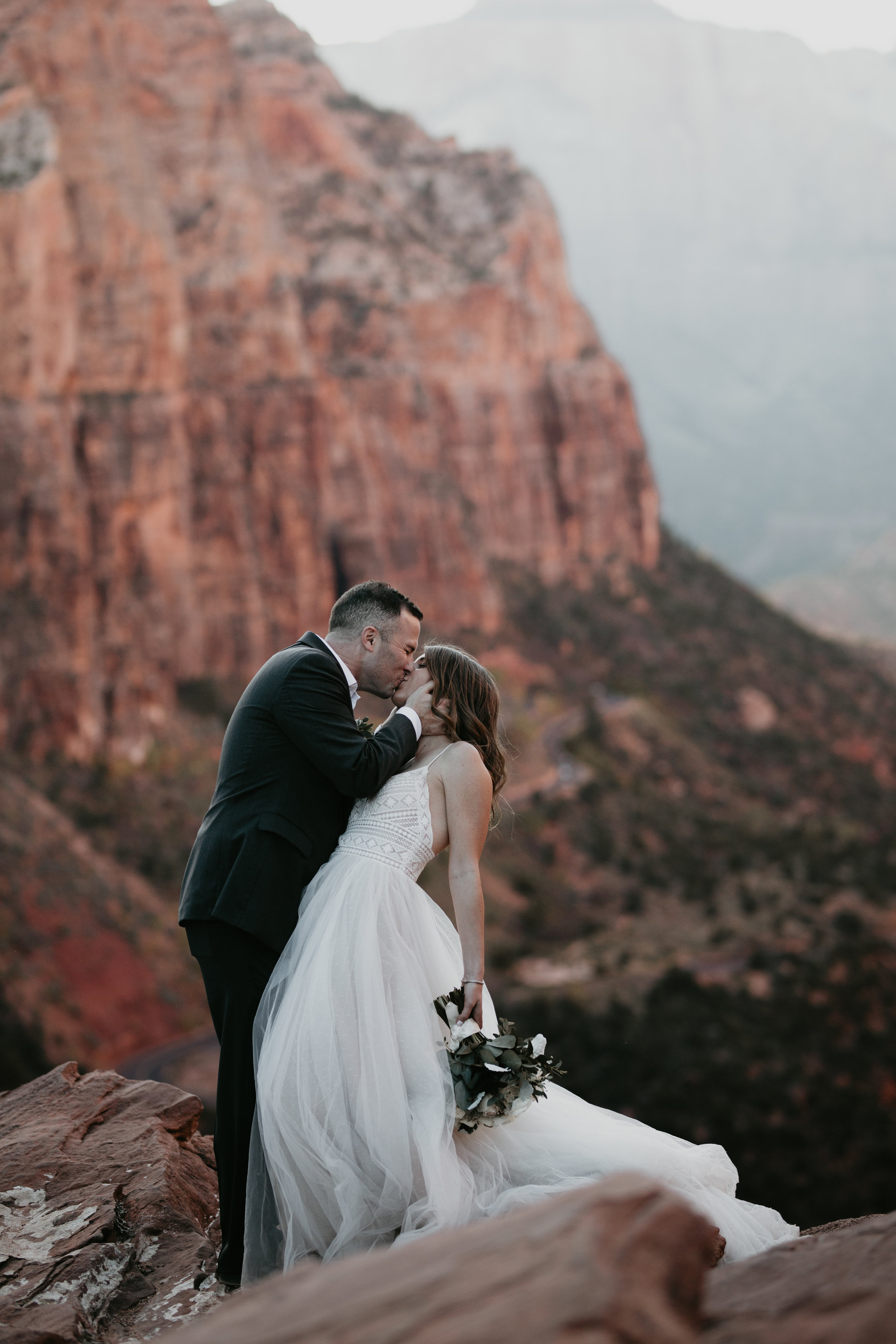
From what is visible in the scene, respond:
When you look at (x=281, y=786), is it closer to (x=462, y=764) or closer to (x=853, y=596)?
(x=462, y=764)

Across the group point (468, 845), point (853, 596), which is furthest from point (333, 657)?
point (853, 596)

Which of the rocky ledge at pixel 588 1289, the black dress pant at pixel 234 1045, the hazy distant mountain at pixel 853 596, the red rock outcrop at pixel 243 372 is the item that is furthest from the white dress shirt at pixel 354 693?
the hazy distant mountain at pixel 853 596

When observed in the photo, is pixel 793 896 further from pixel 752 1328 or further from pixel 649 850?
pixel 752 1328

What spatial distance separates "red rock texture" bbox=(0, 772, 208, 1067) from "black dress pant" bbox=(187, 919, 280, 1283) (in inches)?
602

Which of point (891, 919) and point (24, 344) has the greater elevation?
point (24, 344)

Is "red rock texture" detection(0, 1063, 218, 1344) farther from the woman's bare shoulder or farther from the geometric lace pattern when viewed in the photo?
the woman's bare shoulder

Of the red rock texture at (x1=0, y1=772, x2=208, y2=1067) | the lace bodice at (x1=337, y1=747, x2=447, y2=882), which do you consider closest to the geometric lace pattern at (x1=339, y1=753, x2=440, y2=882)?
the lace bodice at (x1=337, y1=747, x2=447, y2=882)

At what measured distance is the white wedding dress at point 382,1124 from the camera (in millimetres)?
4488

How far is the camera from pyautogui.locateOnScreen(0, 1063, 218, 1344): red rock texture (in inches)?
182

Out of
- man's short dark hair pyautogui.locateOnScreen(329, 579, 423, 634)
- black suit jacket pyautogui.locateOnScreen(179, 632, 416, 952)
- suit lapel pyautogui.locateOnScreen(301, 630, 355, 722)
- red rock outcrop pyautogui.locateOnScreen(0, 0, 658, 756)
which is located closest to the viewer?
black suit jacket pyautogui.locateOnScreen(179, 632, 416, 952)

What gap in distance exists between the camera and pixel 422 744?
5.13 meters

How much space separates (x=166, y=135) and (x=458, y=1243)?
4093cm

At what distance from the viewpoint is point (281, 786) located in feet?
16.0

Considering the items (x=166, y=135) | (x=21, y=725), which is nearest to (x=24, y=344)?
(x=21, y=725)
